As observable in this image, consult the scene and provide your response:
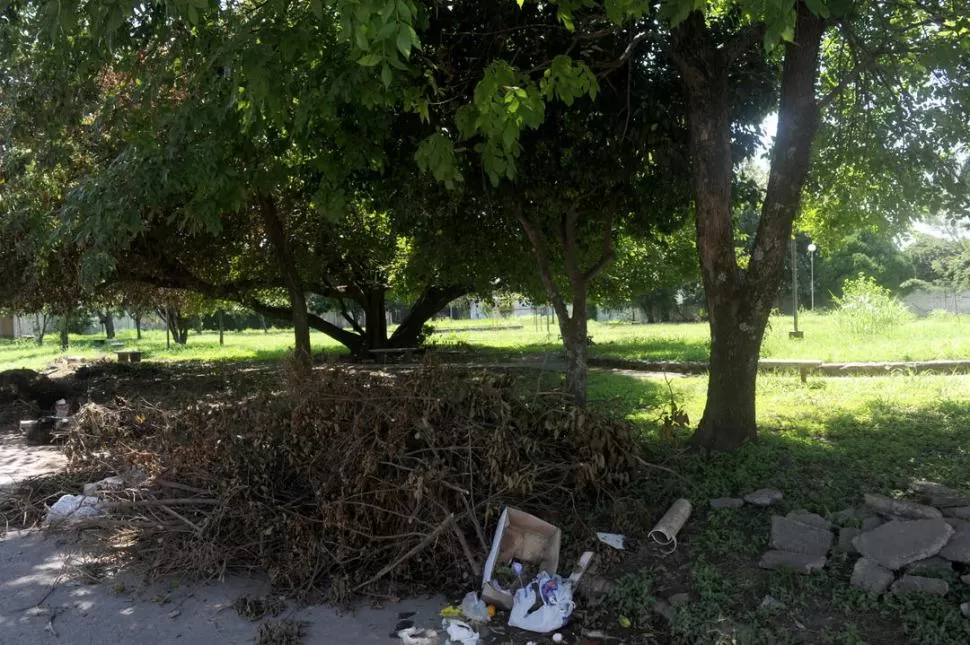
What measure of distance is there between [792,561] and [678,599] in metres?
0.75

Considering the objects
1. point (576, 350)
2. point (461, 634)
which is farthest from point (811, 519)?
point (576, 350)

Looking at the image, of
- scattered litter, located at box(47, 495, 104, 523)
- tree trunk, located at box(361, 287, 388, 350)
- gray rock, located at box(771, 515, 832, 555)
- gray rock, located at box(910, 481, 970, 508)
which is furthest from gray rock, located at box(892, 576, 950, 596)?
tree trunk, located at box(361, 287, 388, 350)

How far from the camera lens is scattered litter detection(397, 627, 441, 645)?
418 centimetres

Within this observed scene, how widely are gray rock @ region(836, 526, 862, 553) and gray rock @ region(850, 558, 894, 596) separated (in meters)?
0.23

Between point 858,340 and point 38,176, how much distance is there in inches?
655

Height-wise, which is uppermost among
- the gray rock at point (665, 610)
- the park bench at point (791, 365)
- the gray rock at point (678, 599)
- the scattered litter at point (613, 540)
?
the park bench at point (791, 365)

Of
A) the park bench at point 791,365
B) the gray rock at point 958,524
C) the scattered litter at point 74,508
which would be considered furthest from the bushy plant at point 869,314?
the scattered litter at point 74,508

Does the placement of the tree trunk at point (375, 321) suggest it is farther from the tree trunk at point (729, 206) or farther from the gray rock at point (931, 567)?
the gray rock at point (931, 567)

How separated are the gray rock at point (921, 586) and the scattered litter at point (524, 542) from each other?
1.94 metres

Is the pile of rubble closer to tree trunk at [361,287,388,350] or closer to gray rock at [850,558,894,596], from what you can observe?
gray rock at [850,558,894,596]

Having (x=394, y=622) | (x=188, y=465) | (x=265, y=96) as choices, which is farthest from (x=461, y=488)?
(x=265, y=96)

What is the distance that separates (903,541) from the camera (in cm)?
421

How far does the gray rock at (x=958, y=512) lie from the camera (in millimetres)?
4371

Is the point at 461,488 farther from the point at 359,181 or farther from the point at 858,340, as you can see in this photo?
the point at 858,340
